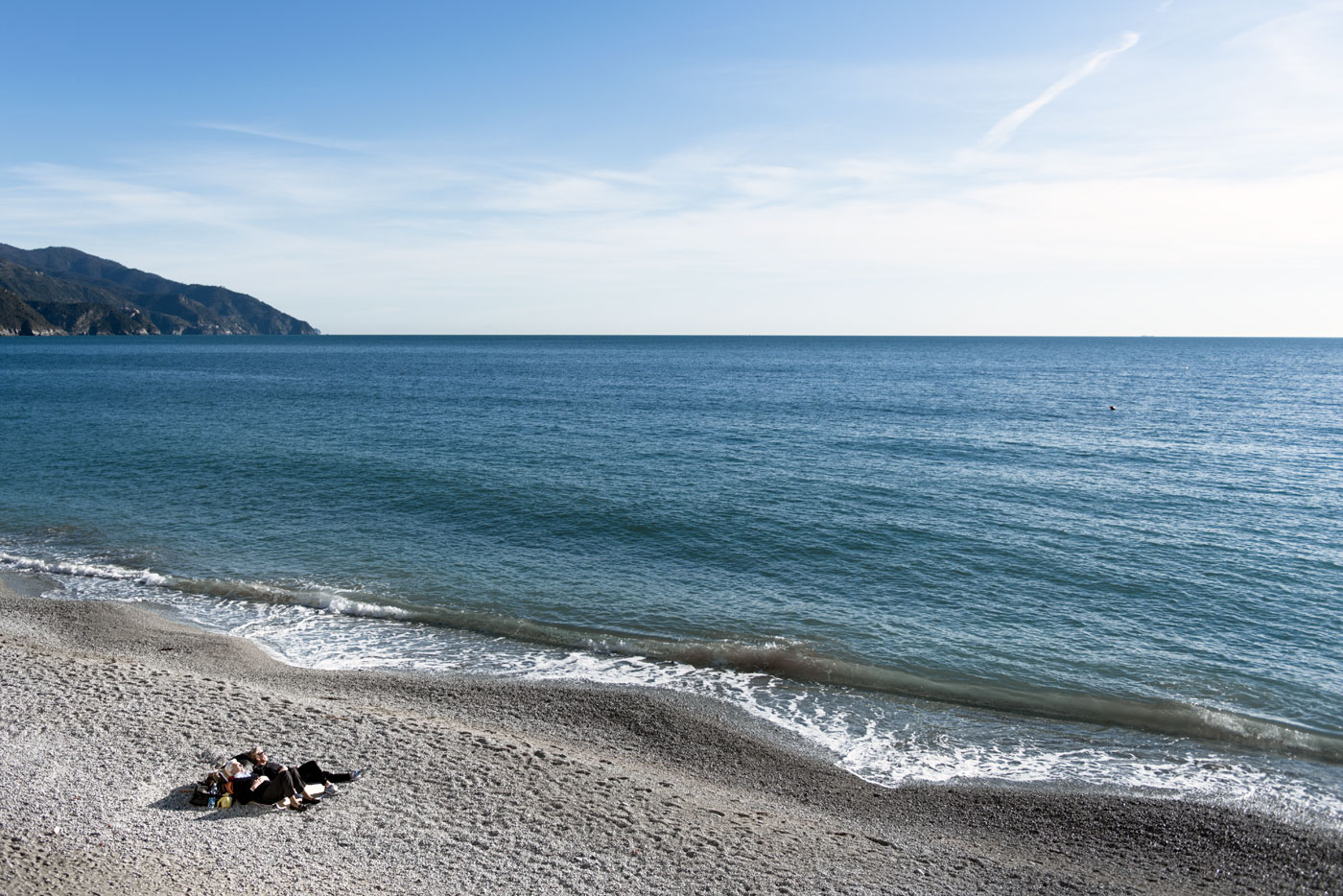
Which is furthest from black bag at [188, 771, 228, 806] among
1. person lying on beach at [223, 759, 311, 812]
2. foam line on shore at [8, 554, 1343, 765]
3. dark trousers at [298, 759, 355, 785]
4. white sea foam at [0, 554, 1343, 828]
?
foam line on shore at [8, 554, 1343, 765]

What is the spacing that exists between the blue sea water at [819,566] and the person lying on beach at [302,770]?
5964 millimetres

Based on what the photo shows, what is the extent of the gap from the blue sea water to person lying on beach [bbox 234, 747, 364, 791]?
19.6 ft

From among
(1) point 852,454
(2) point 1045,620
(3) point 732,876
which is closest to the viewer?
(3) point 732,876

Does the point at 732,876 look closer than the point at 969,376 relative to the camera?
Yes

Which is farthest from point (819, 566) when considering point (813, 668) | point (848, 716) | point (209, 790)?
point (209, 790)

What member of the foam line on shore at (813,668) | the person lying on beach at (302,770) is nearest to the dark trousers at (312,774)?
the person lying on beach at (302,770)

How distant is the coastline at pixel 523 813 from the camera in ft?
34.6

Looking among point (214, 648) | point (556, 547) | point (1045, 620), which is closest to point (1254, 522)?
point (1045, 620)

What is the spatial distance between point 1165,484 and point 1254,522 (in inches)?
282

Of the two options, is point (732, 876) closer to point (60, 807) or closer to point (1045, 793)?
point (1045, 793)

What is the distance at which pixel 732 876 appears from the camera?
35.4 feet

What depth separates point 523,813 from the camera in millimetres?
12148

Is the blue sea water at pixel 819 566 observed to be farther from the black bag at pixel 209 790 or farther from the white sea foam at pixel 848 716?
the black bag at pixel 209 790

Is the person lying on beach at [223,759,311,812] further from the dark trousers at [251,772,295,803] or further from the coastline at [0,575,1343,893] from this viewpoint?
the coastline at [0,575,1343,893]
